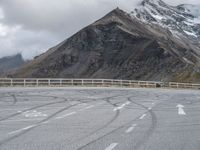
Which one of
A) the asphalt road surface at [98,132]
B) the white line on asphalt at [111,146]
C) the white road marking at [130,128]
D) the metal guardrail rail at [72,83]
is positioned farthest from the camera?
the metal guardrail rail at [72,83]

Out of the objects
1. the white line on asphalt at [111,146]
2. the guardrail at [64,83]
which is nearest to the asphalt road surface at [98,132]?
the white line on asphalt at [111,146]

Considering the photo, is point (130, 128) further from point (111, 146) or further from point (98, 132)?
point (111, 146)

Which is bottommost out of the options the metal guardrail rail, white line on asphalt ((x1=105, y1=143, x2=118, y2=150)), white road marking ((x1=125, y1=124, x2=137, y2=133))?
white line on asphalt ((x1=105, y1=143, x2=118, y2=150))

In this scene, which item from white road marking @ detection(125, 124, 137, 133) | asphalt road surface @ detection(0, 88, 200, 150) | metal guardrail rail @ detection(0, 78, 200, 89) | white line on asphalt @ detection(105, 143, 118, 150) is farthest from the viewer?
metal guardrail rail @ detection(0, 78, 200, 89)

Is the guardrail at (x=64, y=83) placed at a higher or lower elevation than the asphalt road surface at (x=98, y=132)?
higher

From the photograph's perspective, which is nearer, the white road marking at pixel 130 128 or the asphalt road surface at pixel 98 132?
the asphalt road surface at pixel 98 132

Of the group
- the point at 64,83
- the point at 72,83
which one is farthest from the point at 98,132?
the point at 64,83

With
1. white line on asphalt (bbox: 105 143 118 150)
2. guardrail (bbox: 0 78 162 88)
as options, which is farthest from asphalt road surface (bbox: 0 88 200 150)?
guardrail (bbox: 0 78 162 88)

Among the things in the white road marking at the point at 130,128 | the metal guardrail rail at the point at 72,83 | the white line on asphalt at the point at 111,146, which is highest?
the metal guardrail rail at the point at 72,83

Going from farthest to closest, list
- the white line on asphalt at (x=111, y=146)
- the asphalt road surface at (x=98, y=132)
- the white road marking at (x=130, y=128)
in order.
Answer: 1. the white road marking at (x=130, y=128)
2. the asphalt road surface at (x=98, y=132)
3. the white line on asphalt at (x=111, y=146)

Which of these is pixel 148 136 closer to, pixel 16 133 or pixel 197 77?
pixel 16 133

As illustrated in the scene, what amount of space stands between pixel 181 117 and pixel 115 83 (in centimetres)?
4936

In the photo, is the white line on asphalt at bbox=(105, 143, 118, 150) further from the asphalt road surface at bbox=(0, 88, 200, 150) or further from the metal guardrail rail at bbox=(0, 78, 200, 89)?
the metal guardrail rail at bbox=(0, 78, 200, 89)

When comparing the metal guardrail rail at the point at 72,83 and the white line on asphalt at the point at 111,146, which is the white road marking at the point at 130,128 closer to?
the white line on asphalt at the point at 111,146
